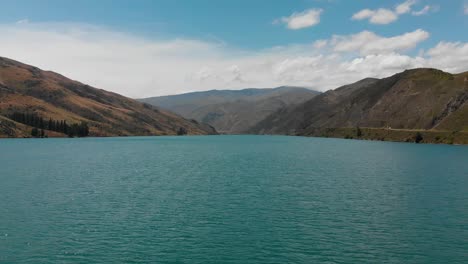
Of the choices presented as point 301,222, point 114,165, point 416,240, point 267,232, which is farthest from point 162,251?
point 114,165

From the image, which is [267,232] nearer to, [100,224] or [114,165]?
[100,224]

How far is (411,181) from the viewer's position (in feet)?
357

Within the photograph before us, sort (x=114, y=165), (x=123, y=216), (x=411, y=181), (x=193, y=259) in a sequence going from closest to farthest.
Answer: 1. (x=193, y=259)
2. (x=123, y=216)
3. (x=411, y=181)
4. (x=114, y=165)

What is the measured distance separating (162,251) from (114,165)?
100m

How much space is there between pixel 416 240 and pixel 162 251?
33.0 metres

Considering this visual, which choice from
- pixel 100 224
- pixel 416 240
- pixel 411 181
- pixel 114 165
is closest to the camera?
pixel 416 240

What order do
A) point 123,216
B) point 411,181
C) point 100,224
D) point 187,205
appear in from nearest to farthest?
point 100,224 → point 123,216 → point 187,205 → point 411,181

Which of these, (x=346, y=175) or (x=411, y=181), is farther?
(x=346, y=175)

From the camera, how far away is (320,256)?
4897 centimetres

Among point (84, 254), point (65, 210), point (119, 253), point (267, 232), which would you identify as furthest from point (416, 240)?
point (65, 210)

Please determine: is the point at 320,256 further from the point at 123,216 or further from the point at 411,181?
the point at 411,181

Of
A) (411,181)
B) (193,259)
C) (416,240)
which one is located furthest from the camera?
(411,181)

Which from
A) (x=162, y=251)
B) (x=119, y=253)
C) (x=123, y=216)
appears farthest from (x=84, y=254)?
(x=123, y=216)

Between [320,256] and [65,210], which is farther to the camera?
[65,210]
